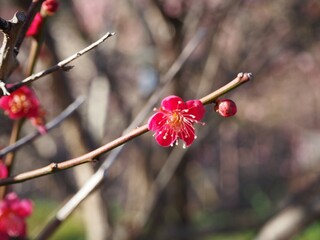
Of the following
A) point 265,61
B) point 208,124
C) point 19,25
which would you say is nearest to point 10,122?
point 208,124

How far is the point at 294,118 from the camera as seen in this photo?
34.0ft

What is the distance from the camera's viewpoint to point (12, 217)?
130cm

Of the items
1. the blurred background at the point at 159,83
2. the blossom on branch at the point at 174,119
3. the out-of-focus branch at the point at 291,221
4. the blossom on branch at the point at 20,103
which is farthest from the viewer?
the blurred background at the point at 159,83

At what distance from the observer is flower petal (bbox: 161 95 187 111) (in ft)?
3.04

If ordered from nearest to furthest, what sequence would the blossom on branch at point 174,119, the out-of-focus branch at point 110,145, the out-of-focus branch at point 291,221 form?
the out-of-focus branch at point 110,145, the blossom on branch at point 174,119, the out-of-focus branch at point 291,221

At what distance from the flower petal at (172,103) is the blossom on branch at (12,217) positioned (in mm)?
539

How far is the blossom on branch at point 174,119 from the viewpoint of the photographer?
35.4 inches

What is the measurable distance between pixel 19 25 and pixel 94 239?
200 centimetres

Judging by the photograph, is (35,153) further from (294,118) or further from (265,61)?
(294,118)

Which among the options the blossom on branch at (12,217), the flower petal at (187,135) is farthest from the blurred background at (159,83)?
the flower petal at (187,135)

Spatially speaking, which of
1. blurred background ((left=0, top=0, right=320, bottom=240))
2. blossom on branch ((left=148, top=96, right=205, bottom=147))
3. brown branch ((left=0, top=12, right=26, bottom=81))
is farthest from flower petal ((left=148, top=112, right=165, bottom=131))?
blurred background ((left=0, top=0, right=320, bottom=240))

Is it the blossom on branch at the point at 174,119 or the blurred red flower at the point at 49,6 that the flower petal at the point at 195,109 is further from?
the blurred red flower at the point at 49,6

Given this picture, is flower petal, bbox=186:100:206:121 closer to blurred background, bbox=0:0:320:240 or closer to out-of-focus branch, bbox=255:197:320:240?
blurred background, bbox=0:0:320:240

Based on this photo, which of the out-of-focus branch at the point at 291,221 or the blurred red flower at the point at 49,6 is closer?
the blurred red flower at the point at 49,6
